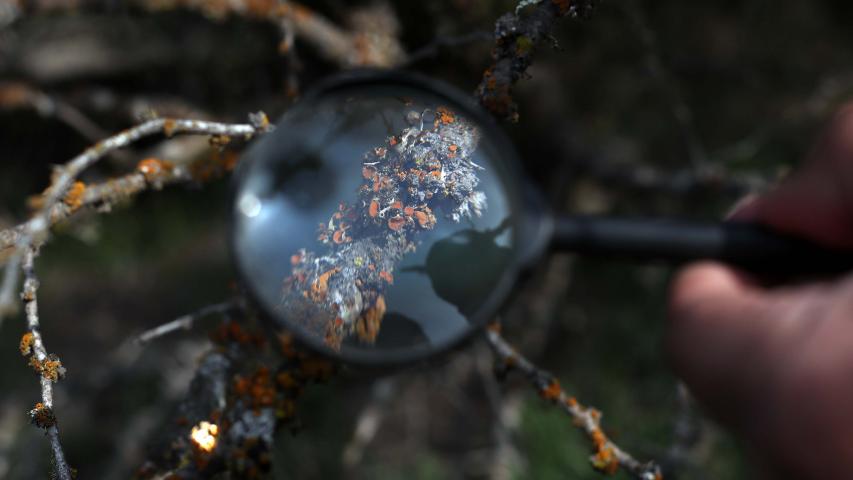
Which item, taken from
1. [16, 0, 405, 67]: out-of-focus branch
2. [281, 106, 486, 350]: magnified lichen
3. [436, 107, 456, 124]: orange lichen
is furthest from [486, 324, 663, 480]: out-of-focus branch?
[16, 0, 405, 67]: out-of-focus branch

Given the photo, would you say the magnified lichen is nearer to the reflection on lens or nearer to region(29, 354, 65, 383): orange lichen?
the reflection on lens

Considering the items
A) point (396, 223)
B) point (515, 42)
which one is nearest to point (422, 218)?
point (396, 223)

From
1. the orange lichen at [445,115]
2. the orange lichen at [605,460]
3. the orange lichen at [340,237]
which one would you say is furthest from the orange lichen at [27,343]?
the orange lichen at [605,460]

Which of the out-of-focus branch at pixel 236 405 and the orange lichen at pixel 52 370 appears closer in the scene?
the orange lichen at pixel 52 370

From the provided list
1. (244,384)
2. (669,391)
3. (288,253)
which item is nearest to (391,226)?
(288,253)

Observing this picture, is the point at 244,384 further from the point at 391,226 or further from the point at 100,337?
the point at 100,337

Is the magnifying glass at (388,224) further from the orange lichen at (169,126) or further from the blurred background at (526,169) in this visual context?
the blurred background at (526,169)
